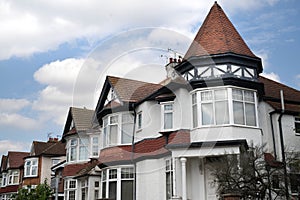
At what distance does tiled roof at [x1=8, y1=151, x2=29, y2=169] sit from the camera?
52531 mm

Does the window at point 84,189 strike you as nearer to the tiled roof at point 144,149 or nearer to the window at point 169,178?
the tiled roof at point 144,149

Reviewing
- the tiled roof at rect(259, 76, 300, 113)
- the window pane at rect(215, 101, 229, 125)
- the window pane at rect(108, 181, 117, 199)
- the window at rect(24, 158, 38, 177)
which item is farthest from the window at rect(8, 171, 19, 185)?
the window pane at rect(215, 101, 229, 125)

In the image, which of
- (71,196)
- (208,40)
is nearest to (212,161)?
(208,40)

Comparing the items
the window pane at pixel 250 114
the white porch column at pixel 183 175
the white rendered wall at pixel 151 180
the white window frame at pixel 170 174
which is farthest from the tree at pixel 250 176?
the white rendered wall at pixel 151 180

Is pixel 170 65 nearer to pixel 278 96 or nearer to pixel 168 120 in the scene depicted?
pixel 168 120

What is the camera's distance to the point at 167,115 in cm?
2222

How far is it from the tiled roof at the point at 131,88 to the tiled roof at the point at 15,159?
98.0ft

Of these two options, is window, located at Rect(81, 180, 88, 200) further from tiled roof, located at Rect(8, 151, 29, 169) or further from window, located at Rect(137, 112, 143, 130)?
tiled roof, located at Rect(8, 151, 29, 169)

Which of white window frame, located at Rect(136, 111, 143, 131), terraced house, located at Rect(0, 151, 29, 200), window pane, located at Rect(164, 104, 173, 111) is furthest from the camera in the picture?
terraced house, located at Rect(0, 151, 29, 200)

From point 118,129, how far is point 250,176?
447 inches

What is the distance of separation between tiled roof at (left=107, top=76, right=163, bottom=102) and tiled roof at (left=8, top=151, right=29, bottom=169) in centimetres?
2987

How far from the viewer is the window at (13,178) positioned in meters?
51.8

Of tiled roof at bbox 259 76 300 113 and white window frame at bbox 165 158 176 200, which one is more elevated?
tiled roof at bbox 259 76 300 113

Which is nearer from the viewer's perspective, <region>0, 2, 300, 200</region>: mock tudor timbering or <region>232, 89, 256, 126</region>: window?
<region>0, 2, 300, 200</region>: mock tudor timbering
